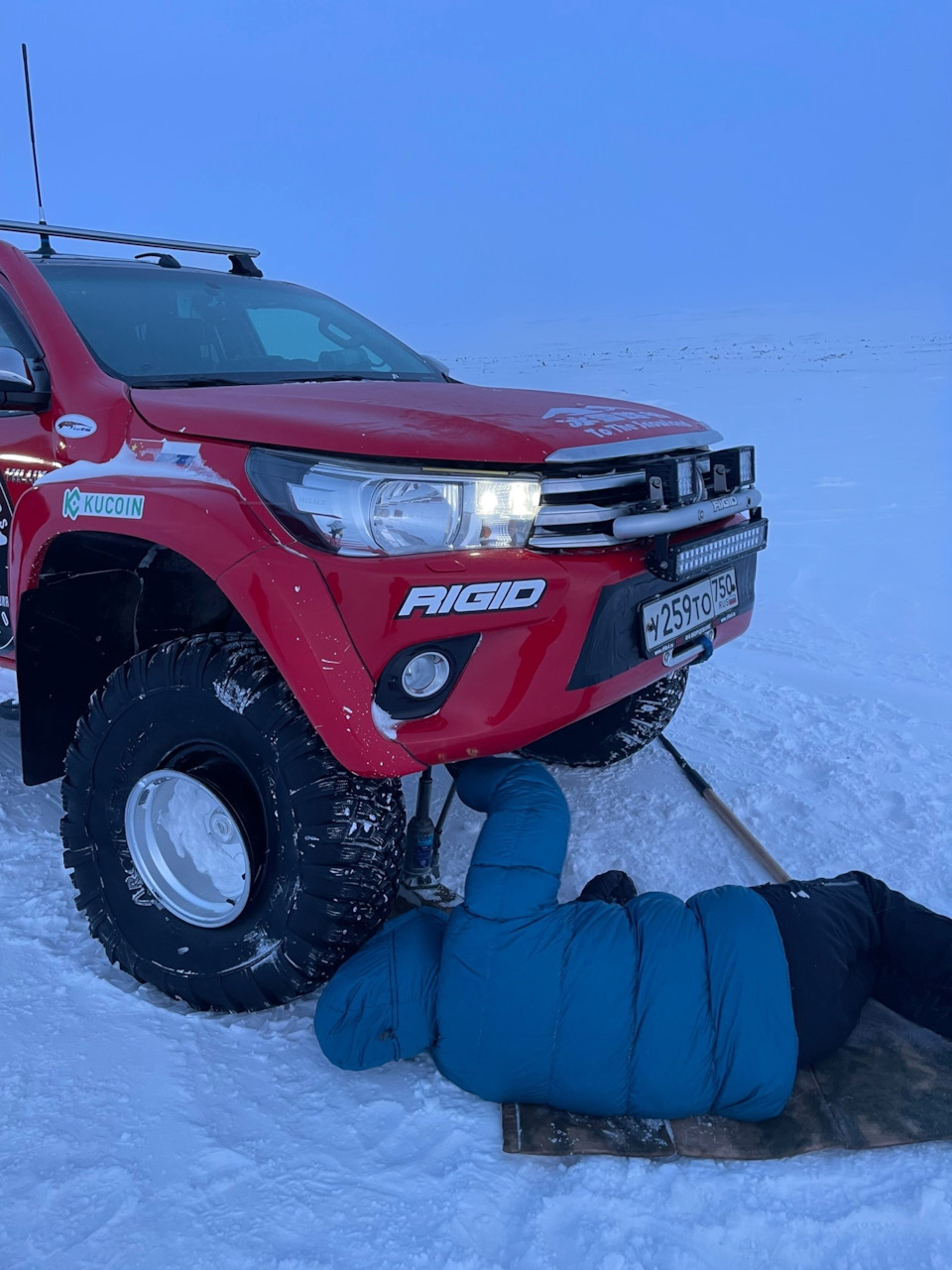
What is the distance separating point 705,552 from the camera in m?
2.25

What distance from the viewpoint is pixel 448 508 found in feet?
6.05

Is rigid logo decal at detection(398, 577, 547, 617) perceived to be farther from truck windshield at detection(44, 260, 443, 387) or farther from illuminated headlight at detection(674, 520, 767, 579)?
truck windshield at detection(44, 260, 443, 387)

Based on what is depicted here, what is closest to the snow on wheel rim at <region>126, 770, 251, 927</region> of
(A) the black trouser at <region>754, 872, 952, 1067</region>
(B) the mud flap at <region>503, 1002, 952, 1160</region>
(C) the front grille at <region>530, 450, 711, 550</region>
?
(B) the mud flap at <region>503, 1002, 952, 1160</region>

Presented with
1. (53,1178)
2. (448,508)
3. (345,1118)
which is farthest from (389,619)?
(53,1178)

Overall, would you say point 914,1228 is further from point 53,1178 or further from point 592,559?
point 53,1178

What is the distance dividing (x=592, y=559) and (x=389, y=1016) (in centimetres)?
107

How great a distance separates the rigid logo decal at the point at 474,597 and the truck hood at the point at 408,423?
26cm

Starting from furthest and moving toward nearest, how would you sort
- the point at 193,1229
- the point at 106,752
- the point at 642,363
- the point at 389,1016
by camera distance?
the point at 642,363 < the point at 106,752 < the point at 389,1016 < the point at 193,1229

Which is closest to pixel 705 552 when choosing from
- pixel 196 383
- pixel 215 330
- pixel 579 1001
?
pixel 579 1001

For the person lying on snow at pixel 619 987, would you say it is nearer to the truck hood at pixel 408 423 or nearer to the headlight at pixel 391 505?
the headlight at pixel 391 505

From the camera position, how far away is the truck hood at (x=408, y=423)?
1852 millimetres

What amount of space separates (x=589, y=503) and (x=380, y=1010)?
3.88 ft

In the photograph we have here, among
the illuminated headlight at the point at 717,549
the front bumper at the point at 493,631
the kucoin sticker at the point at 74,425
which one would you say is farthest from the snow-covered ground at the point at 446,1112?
the kucoin sticker at the point at 74,425

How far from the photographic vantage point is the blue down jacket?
181 cm
